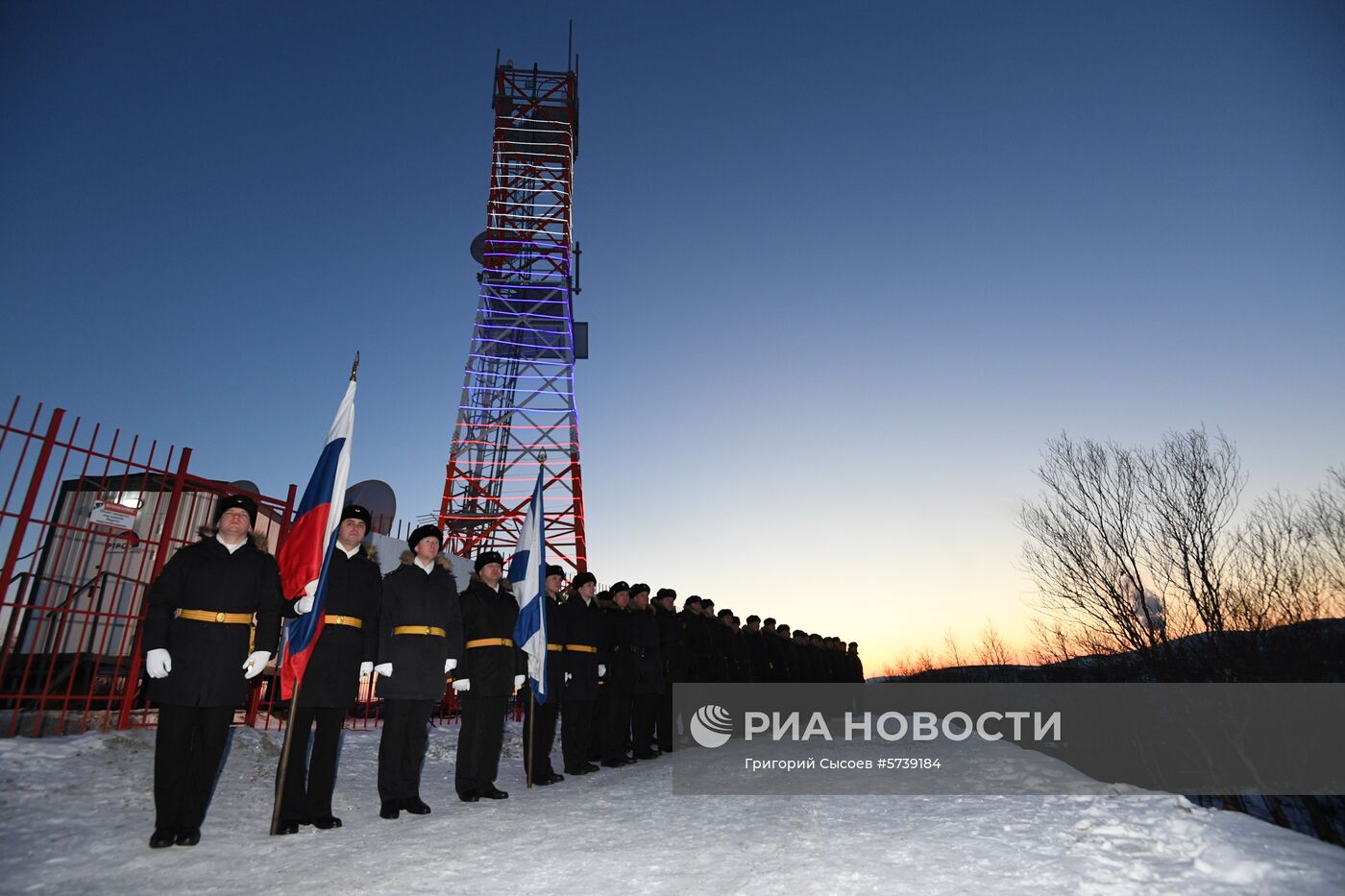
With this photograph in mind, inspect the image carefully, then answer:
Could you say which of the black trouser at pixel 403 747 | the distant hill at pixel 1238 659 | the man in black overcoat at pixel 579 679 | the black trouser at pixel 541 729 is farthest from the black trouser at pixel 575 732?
the distant hill at pixel 1238 659

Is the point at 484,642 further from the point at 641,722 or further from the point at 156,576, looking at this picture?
the point at 641,722

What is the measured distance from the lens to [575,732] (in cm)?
742

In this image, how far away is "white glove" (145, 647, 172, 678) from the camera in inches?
154

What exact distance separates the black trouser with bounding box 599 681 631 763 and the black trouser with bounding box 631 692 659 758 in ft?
1.24

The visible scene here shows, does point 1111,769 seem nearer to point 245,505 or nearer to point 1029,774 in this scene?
point 1029,774

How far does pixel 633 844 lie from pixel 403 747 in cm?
200

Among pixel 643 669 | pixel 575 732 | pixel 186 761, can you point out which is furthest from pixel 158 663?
pixel 643 669

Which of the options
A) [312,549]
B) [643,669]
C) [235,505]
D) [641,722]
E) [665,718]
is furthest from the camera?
[665,718]

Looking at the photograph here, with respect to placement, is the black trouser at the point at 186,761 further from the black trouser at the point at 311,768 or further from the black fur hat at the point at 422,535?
the black fur hat at the point at 422,535

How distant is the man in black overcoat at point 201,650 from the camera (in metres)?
3.95

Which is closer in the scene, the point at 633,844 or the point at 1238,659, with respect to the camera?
the point at 633,844

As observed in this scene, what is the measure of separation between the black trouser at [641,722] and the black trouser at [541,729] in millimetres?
1879

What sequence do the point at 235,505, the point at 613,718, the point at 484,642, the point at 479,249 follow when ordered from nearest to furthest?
1. the point at 235,505
2. the point at 484,642
3. the point at 613,718
4. the point at 479,249

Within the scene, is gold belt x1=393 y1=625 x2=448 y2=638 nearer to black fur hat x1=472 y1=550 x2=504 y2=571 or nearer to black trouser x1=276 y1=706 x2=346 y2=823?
black trouser x1=276 y1=706 x2=346 y2=823
